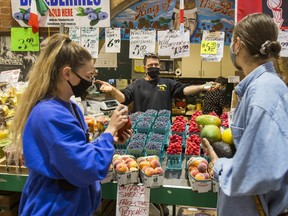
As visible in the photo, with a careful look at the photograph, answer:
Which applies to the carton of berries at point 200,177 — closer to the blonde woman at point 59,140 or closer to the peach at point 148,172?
the peach at point 148,172

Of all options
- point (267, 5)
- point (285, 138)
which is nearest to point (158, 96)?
point (267, 5)

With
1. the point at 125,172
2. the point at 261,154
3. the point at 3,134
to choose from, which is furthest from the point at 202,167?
the point at 3,134

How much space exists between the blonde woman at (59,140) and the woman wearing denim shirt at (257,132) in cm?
60

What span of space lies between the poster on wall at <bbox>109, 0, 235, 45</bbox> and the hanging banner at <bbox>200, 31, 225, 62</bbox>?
92mm

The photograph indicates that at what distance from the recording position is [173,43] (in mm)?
3807

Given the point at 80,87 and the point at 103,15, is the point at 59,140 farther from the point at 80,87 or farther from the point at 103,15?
the point at 103,15

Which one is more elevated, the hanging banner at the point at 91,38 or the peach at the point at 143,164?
the hanging banner at the point at 91,38

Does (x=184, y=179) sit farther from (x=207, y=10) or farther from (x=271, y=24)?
(x=207, y=10)

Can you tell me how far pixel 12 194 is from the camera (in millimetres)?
2717

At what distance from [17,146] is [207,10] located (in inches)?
110

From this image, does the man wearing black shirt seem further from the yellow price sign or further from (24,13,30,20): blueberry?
(24,13,30,20): blueberry

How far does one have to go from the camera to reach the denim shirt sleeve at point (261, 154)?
129cm

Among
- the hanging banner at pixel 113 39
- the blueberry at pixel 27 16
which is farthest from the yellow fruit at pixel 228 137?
the blueberry at pixel 27 16

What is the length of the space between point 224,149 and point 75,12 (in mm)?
2813
